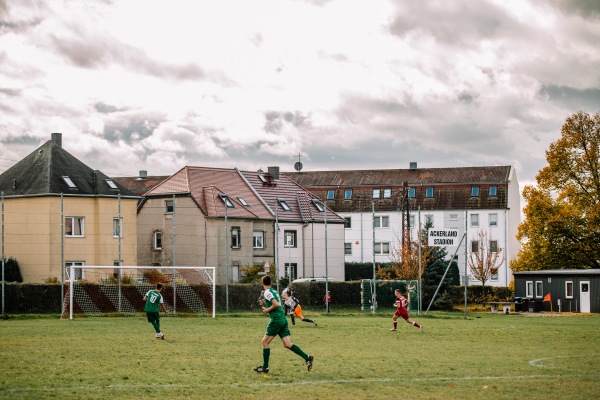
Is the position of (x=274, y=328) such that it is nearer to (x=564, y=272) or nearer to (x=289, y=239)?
(x=564, y=272)

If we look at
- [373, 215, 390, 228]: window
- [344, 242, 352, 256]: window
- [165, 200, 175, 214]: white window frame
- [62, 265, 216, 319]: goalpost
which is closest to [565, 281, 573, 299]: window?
[62, 265, 216, 319]: goalpost

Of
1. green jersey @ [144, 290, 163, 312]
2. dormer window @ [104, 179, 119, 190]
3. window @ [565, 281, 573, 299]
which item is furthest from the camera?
dormer window @ [104, 179, 119, 190]

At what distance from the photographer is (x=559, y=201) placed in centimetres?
6406

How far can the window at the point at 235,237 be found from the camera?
208 feet

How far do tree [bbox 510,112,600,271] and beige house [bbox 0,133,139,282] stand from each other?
27.8 metres

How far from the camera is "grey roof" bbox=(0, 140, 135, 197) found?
5794 centimetres

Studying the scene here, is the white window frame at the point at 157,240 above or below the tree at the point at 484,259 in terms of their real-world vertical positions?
above

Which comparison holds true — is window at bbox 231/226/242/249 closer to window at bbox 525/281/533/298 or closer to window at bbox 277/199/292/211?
window at bbox 277/199/292/211

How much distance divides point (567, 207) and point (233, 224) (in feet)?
77.7

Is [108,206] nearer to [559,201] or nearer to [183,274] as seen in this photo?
[183,274]

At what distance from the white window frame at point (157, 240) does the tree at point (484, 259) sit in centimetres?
3540

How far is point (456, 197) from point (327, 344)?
72454 millimetres

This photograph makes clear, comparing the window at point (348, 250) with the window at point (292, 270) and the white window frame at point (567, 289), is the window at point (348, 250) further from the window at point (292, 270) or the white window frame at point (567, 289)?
the white window frame at point (567, 289)

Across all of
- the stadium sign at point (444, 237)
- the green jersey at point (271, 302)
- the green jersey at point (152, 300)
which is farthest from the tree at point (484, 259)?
the green jersey at point (271, 302)
